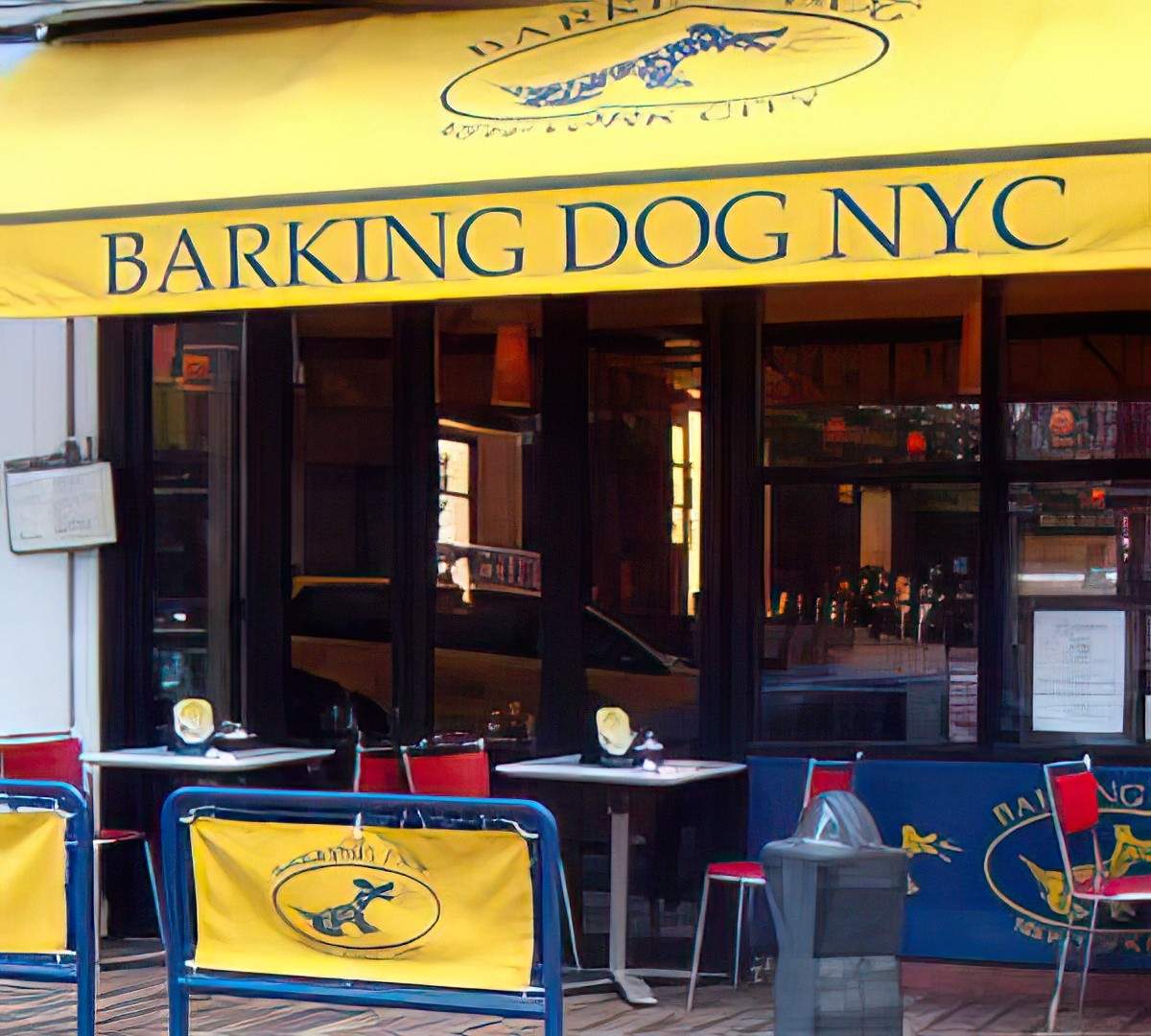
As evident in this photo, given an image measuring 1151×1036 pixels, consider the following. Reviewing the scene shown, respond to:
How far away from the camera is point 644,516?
7820 millimetres

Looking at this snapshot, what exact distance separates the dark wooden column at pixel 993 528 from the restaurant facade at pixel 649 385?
0.05ft

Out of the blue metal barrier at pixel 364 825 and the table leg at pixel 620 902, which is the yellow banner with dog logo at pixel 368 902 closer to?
the blue metal barrier at pixel 364 825

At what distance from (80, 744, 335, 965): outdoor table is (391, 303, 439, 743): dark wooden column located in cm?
46

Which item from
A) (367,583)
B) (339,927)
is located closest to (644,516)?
(367,583)

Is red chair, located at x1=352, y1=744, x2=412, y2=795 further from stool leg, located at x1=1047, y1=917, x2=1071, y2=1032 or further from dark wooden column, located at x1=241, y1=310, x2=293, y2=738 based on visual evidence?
stool leg, located at x1=1047, y1=917, x2=1071, y2=1032

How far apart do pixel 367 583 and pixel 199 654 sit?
868 millimetres

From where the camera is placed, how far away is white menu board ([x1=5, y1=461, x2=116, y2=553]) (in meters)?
8.12

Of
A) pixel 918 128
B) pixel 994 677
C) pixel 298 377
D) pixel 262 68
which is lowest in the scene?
pixel 994 677

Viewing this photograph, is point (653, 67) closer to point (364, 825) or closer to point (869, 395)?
point (869, 395)

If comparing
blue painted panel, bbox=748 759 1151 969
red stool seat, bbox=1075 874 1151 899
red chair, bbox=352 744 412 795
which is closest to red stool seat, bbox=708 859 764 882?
blue painted panel, bbox=748 759 1151 969

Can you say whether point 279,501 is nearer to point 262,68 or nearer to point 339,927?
point 262,68

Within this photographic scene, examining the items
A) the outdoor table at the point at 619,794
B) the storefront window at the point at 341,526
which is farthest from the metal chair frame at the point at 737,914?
the storefront window at the point at 341,526

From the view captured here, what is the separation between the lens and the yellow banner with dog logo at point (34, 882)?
559 cm

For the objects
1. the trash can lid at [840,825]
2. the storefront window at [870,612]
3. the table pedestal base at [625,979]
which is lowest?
the table pedestal base at [625,979]
